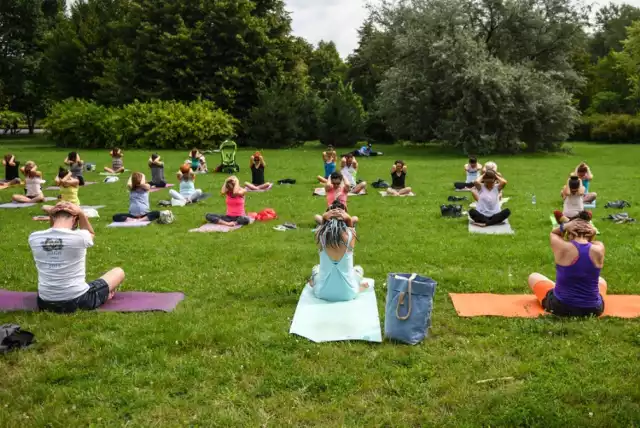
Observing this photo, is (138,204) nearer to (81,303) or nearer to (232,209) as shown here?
(232,209)

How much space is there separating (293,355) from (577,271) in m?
3.17

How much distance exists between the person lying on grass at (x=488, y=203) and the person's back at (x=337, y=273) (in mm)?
5385

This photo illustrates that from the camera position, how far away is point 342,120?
118 ft

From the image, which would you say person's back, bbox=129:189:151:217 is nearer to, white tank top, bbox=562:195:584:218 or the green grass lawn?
the green grass lawn

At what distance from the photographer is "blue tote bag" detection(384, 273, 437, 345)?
18.6 feet

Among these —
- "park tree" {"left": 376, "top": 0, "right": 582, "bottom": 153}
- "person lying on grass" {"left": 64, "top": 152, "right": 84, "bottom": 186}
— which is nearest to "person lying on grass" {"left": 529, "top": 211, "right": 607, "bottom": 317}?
"person lying on grass" {"left": 64, "top": 152, "right": 84, "bottom": 186}

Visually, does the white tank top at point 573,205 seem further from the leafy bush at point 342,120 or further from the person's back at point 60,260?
the leafy bush at point 342,120

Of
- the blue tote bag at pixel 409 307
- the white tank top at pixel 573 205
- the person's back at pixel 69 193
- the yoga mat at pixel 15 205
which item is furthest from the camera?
the yoga mat at pixel 15 205

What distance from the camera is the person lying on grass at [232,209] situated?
12.3 m

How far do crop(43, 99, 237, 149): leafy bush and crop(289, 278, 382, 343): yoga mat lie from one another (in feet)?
91.5

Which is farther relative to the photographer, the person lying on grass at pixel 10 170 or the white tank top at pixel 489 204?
the person lying on grass at pixel 10 170

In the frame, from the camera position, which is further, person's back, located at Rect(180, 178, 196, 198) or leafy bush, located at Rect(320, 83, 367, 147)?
leafy bush, located at Rect(320, 83, 367, 147)

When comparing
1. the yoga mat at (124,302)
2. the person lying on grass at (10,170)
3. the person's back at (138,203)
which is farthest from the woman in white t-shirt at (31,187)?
the yoga mat at (124,302)

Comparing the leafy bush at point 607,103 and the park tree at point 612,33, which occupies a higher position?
the park tree at point 612,33
